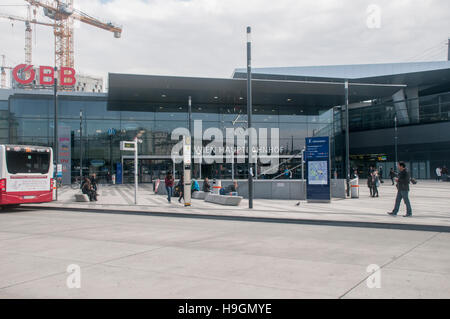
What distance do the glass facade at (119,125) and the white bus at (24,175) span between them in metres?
22.1

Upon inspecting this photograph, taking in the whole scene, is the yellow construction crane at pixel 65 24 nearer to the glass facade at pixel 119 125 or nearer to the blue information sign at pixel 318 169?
the glass facade at pixel 119 125

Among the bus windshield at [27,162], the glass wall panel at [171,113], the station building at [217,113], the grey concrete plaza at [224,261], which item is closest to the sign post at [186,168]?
the grey concrete plaza at [224,261]

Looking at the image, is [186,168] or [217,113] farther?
[217,113]

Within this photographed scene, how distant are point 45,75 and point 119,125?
9203mm

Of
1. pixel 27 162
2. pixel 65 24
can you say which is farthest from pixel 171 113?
pixel 65 24

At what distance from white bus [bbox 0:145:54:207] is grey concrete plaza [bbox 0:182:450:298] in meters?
5.49

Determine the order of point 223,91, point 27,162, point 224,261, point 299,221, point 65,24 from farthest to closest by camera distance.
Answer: point 65,24
point 223,91
point 27,162
point 299,221
point 224,261

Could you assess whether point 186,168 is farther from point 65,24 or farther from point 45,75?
point 65,24

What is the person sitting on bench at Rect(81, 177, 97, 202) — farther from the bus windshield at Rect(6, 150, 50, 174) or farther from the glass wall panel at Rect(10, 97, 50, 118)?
the glass wall panel at Rect(10, 97, 50, 118)

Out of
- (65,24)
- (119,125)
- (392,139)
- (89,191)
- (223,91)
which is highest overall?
(65,24)

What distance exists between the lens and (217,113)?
42.8 meters

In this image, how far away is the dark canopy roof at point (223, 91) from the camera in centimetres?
3316

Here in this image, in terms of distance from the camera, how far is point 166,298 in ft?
16.4

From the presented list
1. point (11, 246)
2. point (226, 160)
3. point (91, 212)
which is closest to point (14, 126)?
point (226, 160)
